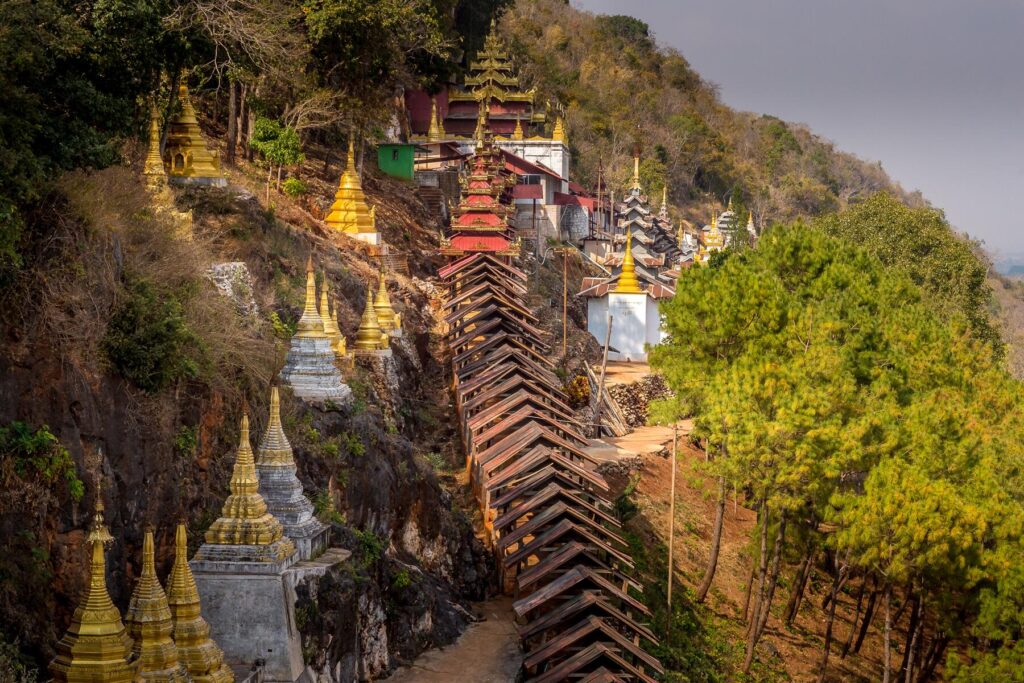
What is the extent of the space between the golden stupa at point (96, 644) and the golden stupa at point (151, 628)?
0.55 meters

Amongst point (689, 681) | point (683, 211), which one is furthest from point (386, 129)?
point (683, 211)

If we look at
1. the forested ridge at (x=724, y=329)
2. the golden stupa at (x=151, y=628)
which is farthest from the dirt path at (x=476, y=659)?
the golden stupa at (x=151, y=628)

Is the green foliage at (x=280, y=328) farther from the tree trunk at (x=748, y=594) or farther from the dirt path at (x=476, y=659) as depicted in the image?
the tree trunk at (x=748, y=594)

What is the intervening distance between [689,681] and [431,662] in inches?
355

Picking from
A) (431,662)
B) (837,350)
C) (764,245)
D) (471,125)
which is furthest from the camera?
(471,125)

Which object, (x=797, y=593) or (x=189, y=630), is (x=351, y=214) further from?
(x=189, y=630)

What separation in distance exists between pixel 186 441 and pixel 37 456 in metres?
4.51

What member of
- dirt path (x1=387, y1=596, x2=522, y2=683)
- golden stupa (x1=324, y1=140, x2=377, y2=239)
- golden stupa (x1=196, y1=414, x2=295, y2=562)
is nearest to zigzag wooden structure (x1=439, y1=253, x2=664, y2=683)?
dirt path (x1=387, y1=596, x2=522, y2=683)

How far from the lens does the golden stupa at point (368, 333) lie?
39625mm

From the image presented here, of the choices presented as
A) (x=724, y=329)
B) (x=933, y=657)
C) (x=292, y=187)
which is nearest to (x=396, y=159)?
(x=292, y=187)

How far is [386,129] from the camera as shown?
69750mm

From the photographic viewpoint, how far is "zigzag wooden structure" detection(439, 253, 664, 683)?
31.2m

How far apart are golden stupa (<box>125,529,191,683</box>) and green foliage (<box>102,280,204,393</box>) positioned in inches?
228

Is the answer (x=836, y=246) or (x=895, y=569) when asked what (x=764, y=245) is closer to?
(x=836, y=246)
